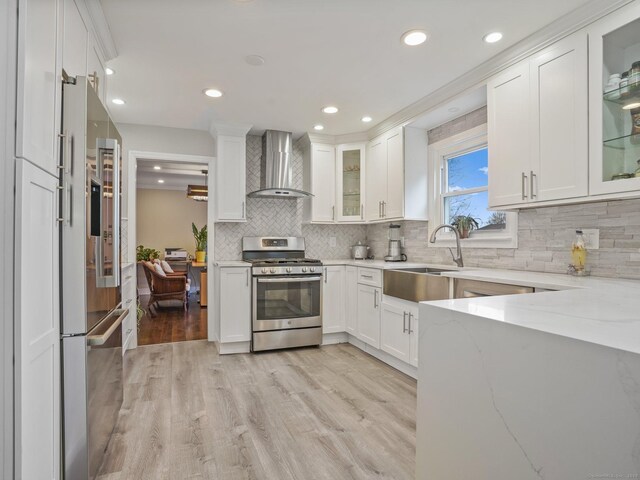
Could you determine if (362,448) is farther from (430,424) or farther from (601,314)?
(601,314)

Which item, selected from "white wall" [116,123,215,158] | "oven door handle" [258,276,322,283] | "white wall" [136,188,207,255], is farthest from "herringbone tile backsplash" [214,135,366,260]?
"white wall" [136,188,207,255]

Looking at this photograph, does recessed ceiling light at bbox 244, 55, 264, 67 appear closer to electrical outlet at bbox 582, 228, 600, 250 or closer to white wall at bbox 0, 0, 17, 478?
white wall at bbox 0, 0, 17, 478

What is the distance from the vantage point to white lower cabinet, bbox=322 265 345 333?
3.92 m

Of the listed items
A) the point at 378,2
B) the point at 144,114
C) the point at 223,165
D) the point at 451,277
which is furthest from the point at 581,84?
the point at 144,114

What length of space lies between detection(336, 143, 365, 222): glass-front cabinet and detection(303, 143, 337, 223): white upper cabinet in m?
0.06

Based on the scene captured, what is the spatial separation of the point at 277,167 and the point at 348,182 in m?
0.87

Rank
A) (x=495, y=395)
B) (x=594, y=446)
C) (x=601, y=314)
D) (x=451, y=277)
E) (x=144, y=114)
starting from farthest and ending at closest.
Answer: (x=144, y=114)
(x=451, y=277)
(x=601, y=314)
(x=495, y=395)
(x=594, y=446)

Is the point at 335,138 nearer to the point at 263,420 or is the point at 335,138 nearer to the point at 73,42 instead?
the point at 73,42

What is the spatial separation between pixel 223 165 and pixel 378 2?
97.5 inches

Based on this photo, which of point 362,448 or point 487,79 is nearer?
point 362,448

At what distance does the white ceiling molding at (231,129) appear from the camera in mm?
3873

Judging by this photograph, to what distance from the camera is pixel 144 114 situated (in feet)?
11.9

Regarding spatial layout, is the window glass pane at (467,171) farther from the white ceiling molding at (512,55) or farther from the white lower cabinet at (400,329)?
the white lower cabinet at (400,329)

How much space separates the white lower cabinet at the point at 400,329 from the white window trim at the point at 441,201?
80cm
